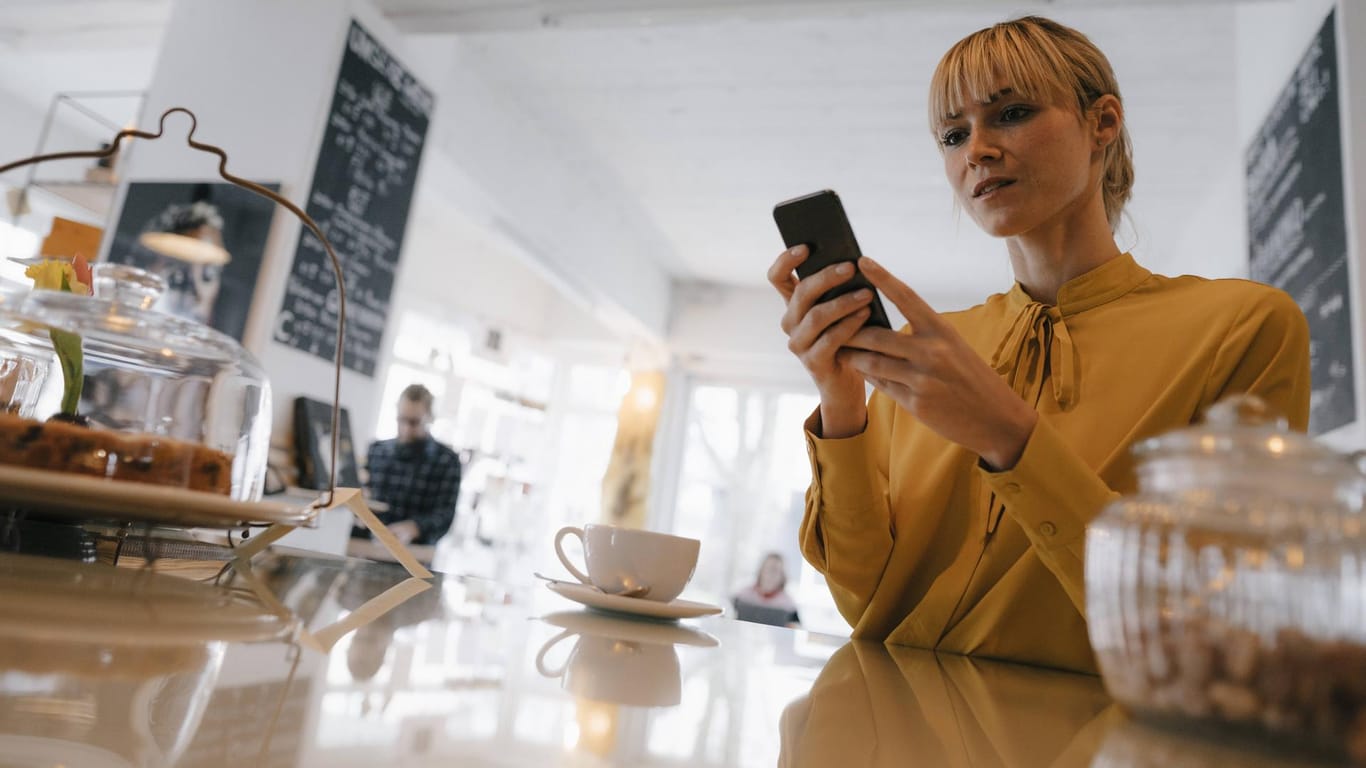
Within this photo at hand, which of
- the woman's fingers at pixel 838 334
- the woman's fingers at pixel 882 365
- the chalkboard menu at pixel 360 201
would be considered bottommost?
the woman's fingers at pixel 882 365

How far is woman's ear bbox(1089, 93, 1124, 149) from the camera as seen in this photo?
3.45ft

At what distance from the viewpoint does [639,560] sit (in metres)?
0.86

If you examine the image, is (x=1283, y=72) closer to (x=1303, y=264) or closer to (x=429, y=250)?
(x=1303, y=264)

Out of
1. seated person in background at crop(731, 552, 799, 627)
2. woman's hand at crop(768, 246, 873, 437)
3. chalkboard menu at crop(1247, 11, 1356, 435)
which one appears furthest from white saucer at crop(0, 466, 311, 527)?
seated person in background at crop(731, 552, 799, 627)

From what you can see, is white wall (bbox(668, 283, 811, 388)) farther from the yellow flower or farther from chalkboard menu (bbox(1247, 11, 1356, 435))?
the yellow flower

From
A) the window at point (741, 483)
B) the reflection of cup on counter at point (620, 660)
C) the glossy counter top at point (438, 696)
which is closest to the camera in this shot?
the glossy counter top at point (438, 696)

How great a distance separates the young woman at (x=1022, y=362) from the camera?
0.88 metres

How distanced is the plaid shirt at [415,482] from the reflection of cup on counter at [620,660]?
3.58m

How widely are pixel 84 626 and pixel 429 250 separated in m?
6.83

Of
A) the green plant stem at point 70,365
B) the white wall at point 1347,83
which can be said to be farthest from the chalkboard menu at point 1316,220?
the green plant stem at point 70,365

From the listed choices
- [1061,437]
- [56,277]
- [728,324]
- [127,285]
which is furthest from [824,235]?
[728,324]

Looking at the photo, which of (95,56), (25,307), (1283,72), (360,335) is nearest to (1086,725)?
(25,307)

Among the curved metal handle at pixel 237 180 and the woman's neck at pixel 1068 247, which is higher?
the woman's neck at pixel 1068 247

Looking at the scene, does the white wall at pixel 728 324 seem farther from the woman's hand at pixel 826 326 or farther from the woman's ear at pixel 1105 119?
the woman's hand at pixel 826 326
